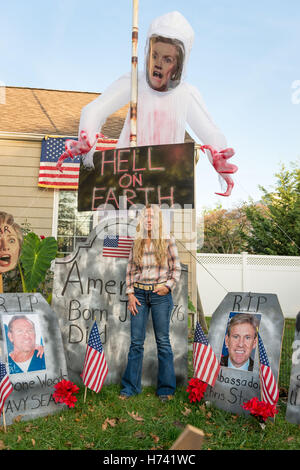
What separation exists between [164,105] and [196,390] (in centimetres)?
297

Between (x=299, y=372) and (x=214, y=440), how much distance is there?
983 mm

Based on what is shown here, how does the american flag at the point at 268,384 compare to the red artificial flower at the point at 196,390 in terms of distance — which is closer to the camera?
the american flag at the point at 268,384

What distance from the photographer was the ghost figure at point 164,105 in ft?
13.0

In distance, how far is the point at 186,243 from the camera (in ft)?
29.1

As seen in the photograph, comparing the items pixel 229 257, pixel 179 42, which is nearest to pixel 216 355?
pixel 179 42

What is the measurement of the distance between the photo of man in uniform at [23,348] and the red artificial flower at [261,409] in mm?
1793

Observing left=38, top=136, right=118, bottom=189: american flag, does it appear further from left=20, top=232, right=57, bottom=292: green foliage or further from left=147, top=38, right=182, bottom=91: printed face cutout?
left=147, top=38, right=182, bottom=91: printed face cutout

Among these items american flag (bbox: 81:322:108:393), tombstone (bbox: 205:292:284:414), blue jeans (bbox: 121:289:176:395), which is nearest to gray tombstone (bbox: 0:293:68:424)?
american flag (bbox: 81:322:108:393)

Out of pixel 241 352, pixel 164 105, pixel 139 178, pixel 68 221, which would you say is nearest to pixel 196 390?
pixel 241 352

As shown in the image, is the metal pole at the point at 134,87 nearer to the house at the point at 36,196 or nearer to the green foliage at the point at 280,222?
the house at the point at 36,196

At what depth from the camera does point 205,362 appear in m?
3.45

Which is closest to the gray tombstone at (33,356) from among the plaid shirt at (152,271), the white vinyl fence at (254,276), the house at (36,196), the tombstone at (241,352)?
the plaid shirt at (152,271)

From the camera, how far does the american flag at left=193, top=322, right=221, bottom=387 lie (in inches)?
135
